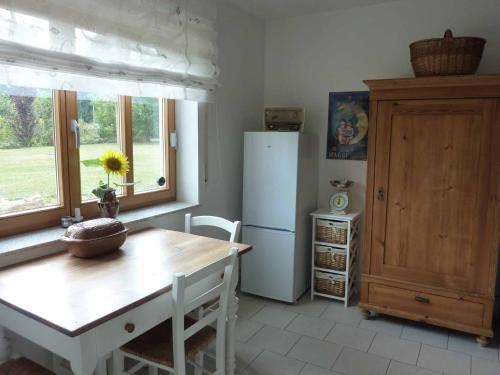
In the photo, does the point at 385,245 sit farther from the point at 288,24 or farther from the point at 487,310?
the point at 288,24

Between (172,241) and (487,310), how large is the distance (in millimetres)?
2009

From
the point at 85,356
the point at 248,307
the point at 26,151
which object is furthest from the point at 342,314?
the point at 26,151

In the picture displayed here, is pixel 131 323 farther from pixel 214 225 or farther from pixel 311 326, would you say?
pixel 311 326

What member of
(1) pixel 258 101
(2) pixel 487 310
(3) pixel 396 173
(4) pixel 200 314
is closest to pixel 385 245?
(3) pixel 396 173

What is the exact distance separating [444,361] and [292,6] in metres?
2.69

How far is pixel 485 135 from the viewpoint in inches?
96.1

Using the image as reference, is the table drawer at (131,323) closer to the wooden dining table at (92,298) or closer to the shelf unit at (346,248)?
the wooden dining table at (92,298)

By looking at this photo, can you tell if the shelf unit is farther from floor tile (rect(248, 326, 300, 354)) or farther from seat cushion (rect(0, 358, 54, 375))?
seat cushion (rect(0, 358, 54, 375))

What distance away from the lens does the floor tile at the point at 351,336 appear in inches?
102

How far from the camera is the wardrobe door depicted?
2.49m

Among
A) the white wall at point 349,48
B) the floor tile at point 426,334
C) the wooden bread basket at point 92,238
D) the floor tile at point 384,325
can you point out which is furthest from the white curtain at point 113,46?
the floor tile at point 426,334

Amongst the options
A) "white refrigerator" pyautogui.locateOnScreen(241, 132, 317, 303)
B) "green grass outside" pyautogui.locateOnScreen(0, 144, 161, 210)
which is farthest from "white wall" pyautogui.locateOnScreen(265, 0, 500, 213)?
"green grass outside" pyautogui.locateOnScreen(0, 144, 161, 210)

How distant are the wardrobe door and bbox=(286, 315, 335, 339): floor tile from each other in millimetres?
540

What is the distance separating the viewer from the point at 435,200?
2.62 m
